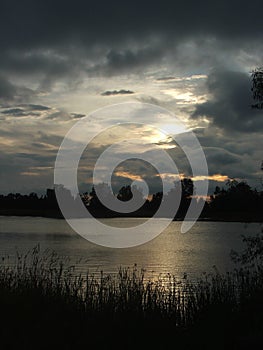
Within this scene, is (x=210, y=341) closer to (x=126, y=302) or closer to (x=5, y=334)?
(x=126, y=302)

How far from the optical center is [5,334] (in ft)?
31.7

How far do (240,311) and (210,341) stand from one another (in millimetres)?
2189

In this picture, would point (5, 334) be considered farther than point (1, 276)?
No

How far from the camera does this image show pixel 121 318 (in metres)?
11.1

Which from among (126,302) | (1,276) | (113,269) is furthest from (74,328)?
(113,269)

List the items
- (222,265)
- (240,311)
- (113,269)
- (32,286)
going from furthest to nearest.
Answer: (222,265) → (113,269) → (32,286) → (240,311)

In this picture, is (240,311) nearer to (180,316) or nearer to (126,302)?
(180,316)

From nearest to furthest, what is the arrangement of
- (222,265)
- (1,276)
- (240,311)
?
(240,311) < (1,276) < (222,265)

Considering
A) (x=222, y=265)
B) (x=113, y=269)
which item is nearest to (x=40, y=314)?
(x=113, y=269)

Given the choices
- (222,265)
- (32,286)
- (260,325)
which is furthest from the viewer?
(222,265)

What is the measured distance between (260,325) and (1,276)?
7.35 meters

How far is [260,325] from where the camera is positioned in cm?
1057

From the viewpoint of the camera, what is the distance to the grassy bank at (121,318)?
9680mm

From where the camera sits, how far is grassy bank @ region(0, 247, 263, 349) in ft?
31.8
